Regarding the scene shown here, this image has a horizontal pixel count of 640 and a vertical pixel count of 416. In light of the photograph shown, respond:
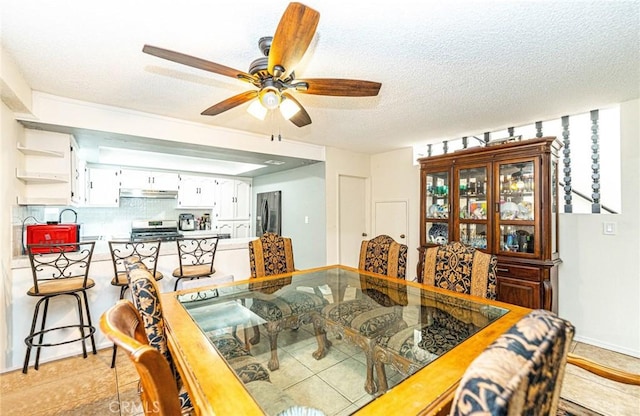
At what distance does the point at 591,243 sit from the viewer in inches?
113

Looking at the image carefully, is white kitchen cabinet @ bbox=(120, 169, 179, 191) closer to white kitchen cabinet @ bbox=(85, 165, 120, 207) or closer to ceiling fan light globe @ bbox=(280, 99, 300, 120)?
white kitchen cabinet @ bbox=(85, 165, 120, 207)

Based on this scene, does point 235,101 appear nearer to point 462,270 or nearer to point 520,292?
point 462,270

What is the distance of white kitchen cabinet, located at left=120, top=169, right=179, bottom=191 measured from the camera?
198 inches

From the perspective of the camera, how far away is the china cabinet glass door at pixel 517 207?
2.87 metres

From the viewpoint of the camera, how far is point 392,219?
4.70 metres

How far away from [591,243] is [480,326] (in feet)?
7.87

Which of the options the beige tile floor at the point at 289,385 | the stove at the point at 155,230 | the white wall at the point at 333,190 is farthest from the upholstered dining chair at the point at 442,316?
the stove at the point at 155,230

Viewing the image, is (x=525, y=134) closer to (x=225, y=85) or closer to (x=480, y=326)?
(x=480, y=326)

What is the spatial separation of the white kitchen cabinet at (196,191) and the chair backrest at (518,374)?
19.3 ft

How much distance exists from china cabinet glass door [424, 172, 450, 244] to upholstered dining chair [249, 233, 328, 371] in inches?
77.9

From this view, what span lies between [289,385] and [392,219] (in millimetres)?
3855

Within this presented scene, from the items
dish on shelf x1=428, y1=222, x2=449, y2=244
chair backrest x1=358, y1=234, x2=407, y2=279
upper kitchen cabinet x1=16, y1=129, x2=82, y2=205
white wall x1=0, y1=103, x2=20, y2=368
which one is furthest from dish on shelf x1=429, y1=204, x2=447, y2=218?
white wall x1=0, y1=103, x2=20, y2=368

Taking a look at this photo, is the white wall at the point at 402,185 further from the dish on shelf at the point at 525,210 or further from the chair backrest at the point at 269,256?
the chair backrest at the point at 269,256

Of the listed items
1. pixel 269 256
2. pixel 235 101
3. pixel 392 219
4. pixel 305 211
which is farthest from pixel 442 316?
pixel 305 211
